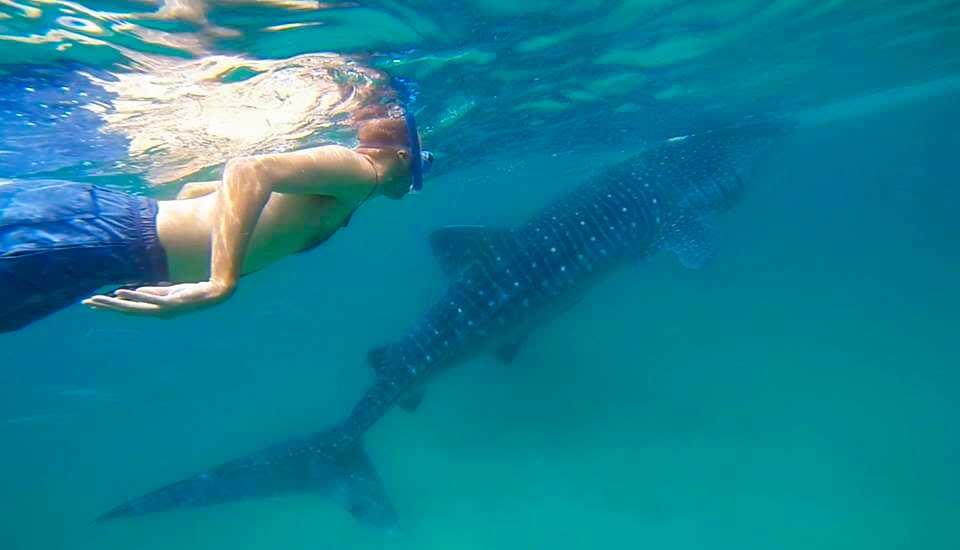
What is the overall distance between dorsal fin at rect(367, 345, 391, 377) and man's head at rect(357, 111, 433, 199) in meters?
5.62

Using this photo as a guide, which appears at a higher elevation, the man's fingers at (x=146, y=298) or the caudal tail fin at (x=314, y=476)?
the man's fingers at (x=146, y=298)

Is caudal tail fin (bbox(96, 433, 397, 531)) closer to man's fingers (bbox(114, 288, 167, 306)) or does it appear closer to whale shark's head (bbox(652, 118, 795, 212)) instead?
man's fingers (bbox(114, 288, 167, 306))

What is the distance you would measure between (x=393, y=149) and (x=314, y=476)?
6915 millimetres

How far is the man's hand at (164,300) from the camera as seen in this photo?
248cm

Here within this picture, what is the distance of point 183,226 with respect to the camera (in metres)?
3.19

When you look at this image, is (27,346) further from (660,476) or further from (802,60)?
(802,60)

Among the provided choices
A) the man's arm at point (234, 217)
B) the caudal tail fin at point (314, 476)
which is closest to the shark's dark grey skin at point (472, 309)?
the caudal tail fin at point (314, 476)

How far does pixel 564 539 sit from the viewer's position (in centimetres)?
1430

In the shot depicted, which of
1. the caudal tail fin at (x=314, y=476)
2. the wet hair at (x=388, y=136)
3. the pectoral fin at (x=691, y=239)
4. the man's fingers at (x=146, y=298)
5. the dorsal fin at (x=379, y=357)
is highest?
the wet hair at (x=388, y=136)

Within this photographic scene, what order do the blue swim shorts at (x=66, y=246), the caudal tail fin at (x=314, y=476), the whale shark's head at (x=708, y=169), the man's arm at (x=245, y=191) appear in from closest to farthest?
the man's arm at (x=245, y=191) → the blue swim shorts at (x=66, y=246) → the caudal tail fin at (x=314, y=476) → the whale shark's head at (x=708, y=169)

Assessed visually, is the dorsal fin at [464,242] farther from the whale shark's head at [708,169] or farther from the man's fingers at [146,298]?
the man's fingers at [146,298]

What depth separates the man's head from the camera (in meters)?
3.31

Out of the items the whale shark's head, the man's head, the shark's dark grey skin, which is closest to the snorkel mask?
the man's head

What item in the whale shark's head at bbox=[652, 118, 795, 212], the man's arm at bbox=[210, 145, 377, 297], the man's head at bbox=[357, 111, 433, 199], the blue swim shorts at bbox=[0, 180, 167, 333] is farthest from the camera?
the whale shark's head at bbox=[652, 118, 795, 212]
